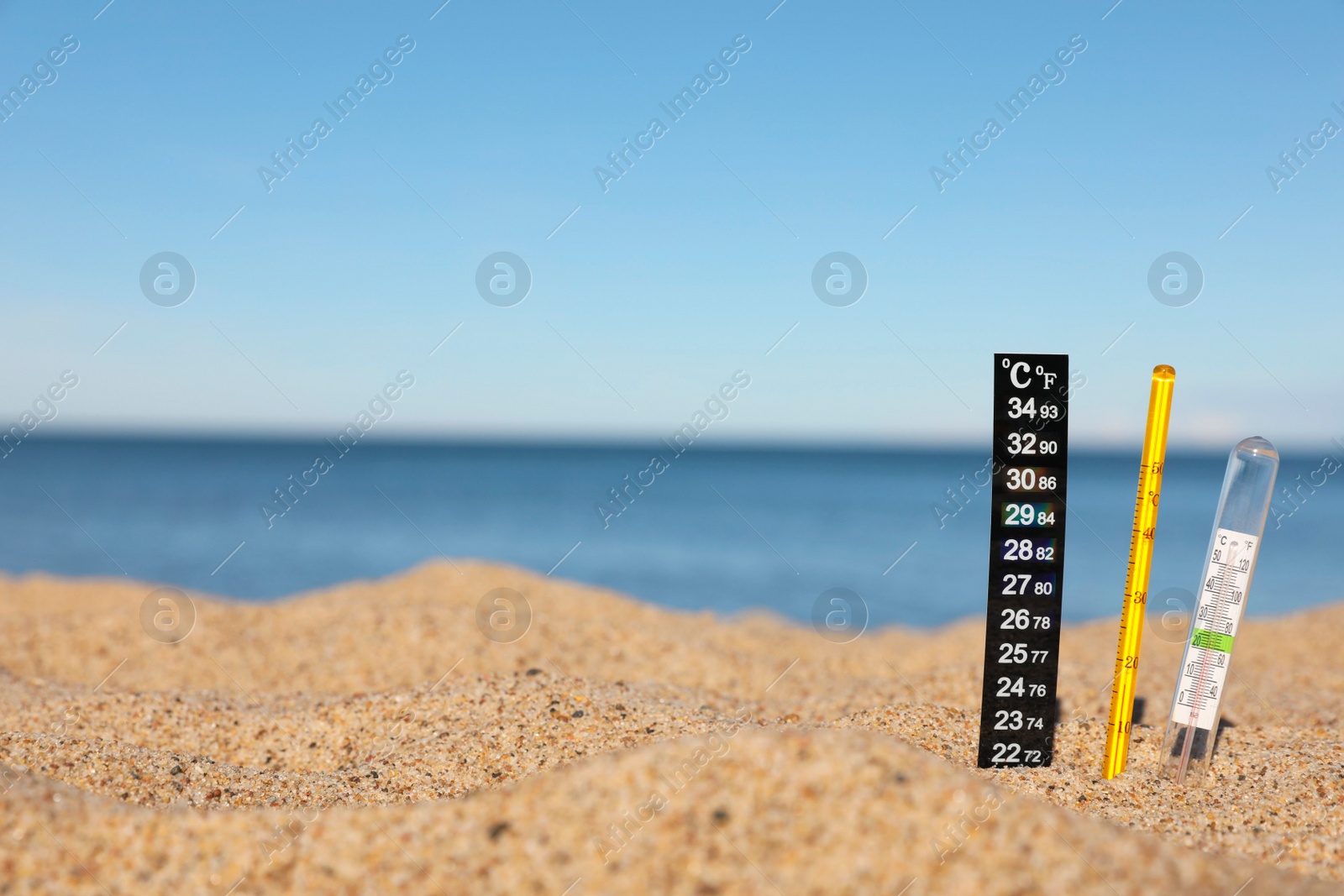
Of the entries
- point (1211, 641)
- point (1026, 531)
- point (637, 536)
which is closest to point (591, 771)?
point (1026, 531)

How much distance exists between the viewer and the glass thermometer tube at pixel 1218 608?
13.2 feet

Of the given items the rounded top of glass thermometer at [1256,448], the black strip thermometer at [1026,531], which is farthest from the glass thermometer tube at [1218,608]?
the black strip thermometer at [1026,531]

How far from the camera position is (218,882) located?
286cm

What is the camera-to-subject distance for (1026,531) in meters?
4.17

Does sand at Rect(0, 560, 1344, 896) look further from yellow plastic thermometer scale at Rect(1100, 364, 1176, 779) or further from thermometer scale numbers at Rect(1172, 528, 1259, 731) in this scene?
thermometer scale numbers at Rect(1172, 528, 1259, 731)

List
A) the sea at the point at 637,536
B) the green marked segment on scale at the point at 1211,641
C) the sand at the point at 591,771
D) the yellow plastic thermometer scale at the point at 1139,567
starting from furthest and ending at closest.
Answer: the sea at the point at 637,536
the green marked segment on scale at the point at 1211,641
the yellow plastic thermometer scale at the point at 1139,567
the sand at the point at 591,771

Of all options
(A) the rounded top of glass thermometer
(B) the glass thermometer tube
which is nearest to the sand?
(B) the glass thermometer tube

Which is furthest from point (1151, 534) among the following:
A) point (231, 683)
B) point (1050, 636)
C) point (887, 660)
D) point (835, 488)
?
point (835, 488)

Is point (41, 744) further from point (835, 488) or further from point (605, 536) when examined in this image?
point (835, 488)

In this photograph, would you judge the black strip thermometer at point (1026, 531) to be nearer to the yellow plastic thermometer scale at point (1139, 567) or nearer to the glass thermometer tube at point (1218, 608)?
the yellow plastic thermometer scale at point (1139, 567)

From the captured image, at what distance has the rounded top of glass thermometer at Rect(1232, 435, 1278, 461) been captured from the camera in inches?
157

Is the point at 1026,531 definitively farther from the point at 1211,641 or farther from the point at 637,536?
the point at 637,536

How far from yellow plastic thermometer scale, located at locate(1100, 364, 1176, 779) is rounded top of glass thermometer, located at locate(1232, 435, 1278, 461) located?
421 millimetres

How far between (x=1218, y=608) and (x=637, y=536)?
95.4 feet
